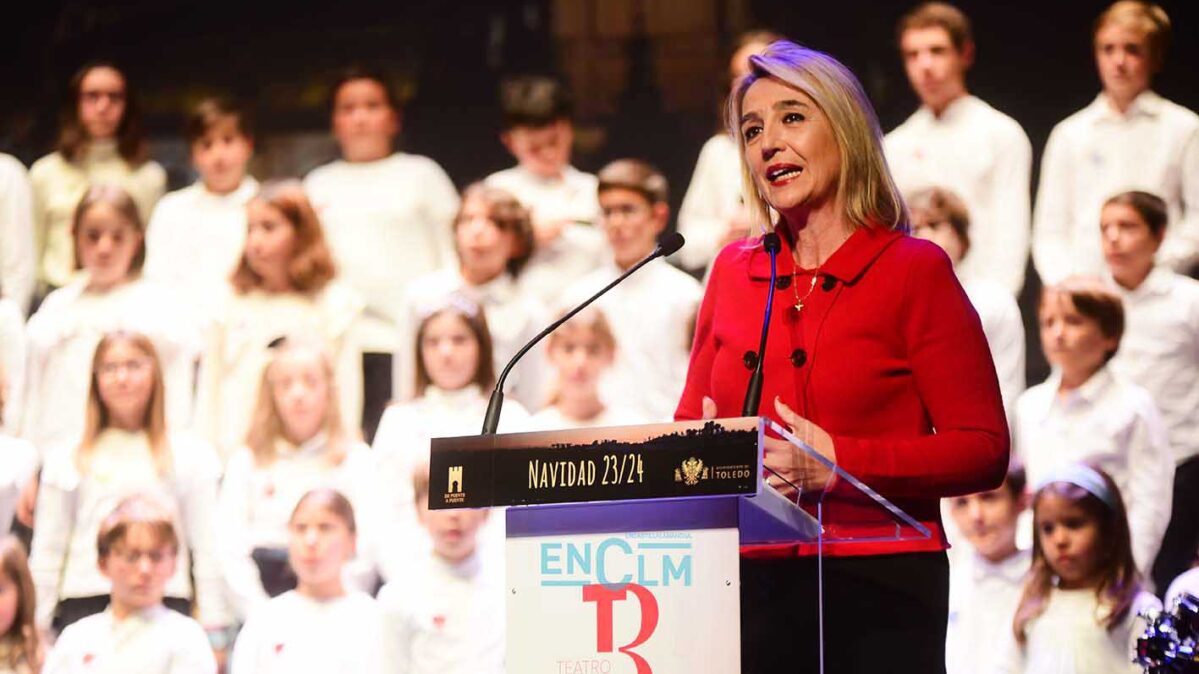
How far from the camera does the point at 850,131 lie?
1.99 meters

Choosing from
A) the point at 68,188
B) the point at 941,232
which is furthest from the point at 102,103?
the point at 941,232

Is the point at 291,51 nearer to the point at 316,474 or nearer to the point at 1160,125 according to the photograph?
the point at 316,474

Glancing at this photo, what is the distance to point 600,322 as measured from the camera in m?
4.73

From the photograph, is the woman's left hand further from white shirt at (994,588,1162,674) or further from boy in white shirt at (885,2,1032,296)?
boy in white shirt at (885,2,1032,296)

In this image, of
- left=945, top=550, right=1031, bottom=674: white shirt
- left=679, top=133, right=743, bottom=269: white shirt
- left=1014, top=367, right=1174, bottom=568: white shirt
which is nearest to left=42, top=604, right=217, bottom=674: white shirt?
left=679, top=133, right=743, bottom=269: white shirt

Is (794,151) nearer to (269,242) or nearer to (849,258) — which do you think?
(849,258)

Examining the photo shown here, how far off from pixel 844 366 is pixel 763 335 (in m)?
0.12

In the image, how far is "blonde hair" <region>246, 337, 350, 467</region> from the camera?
4.93 metres

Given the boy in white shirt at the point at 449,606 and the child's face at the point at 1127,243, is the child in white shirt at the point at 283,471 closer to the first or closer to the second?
the boy in white shirt at the point at 449,606

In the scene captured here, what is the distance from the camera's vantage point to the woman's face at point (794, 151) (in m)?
1.99

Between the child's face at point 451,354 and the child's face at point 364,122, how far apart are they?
71cm

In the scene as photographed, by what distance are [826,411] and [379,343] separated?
10.6 feet

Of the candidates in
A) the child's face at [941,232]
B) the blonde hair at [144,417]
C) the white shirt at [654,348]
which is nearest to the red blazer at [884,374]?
the child's face at [941,232]

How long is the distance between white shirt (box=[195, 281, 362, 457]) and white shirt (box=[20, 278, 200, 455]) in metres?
0.08
